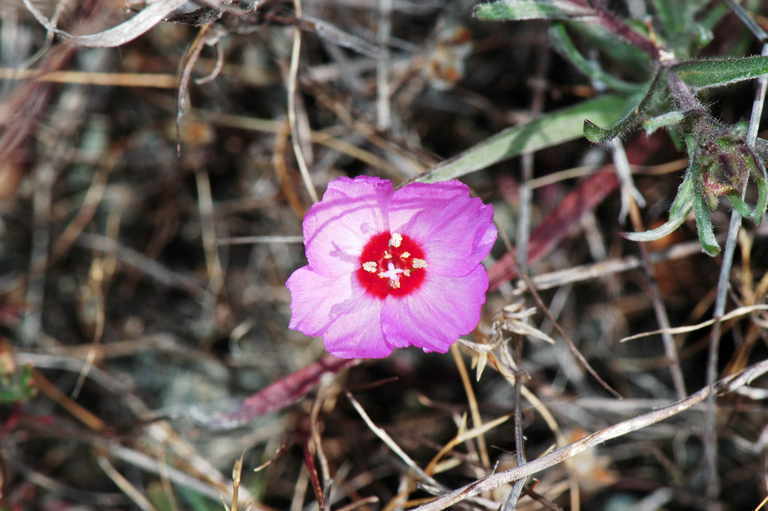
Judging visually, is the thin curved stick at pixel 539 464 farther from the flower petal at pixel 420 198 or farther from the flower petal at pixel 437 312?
the flower petal at pixel 420 198

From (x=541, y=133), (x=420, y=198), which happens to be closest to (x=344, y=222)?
(x=420, y=198)

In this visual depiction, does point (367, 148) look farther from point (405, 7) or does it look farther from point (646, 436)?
point (646, 436)

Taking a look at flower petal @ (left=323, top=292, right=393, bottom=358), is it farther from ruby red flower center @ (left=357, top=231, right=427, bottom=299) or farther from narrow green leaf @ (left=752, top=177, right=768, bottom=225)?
narrow green leaf @ (left=752, top=177, right=768, bottom=225)

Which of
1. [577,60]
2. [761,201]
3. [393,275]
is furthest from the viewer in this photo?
[577,60]

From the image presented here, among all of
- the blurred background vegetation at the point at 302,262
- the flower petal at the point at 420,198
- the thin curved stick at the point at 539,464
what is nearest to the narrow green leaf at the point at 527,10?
the blurred background vegetation at the point at 302,262

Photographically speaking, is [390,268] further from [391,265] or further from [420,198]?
[420,198]

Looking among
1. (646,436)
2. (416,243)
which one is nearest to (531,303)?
(646,436)
